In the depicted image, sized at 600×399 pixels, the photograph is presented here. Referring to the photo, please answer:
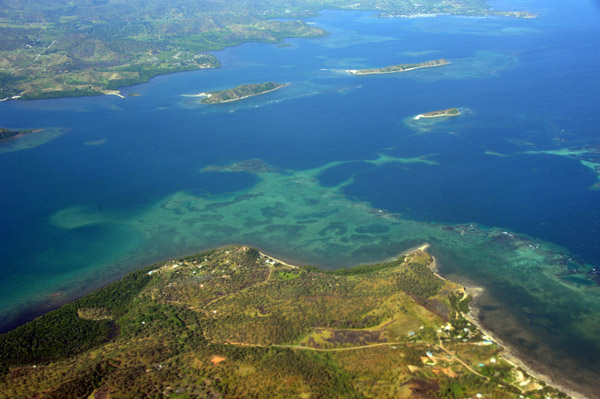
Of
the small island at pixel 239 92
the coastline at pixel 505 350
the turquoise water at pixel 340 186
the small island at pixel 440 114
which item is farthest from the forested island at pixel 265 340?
the small island at pixel 239 92

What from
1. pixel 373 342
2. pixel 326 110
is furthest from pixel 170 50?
pixel 373 342

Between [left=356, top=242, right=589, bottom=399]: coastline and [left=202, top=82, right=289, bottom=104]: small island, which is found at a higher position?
[left=202, top=82, right=289, bottom=104]: small island

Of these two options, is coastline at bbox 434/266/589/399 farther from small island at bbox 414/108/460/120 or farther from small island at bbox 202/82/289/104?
small island at bbox 202/82/289/104

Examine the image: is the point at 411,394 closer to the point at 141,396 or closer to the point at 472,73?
the point at 141,396

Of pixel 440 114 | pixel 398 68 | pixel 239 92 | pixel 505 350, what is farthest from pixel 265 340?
pixel 398 68

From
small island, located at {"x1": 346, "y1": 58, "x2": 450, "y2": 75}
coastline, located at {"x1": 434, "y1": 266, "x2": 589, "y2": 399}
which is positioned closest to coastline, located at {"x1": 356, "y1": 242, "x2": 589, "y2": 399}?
coastline, located at {"x1": 434, "y1": 266, "x2": 589, "y2": 399}

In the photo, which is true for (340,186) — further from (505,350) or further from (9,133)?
(9,133)
